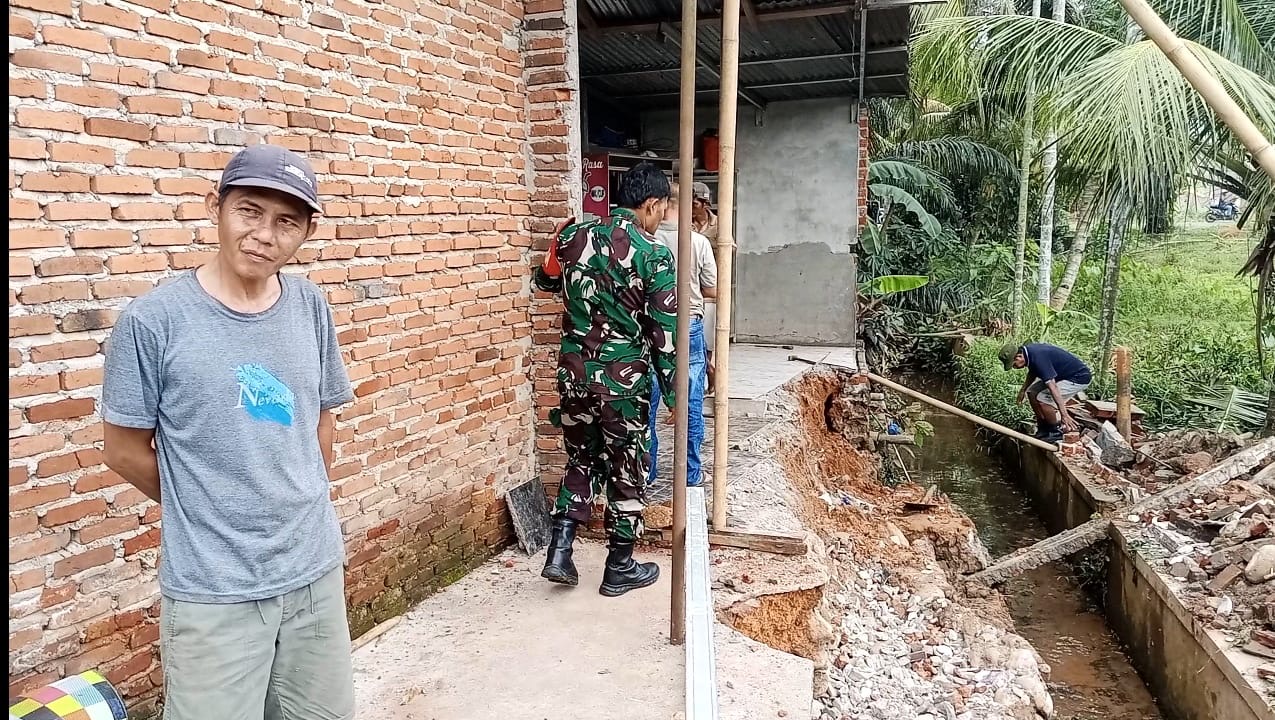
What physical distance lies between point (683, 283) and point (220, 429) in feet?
Answer: 5.90

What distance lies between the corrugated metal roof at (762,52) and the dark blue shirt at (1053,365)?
3301 mm

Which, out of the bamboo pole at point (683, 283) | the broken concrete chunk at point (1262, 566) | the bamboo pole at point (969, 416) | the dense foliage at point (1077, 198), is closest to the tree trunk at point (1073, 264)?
the dense foliage at point (1077, 198)

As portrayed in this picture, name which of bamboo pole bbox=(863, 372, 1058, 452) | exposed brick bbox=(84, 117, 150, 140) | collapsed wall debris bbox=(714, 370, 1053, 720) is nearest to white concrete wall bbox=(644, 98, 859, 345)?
bamboo pole bbox=(863, 372, 1058, 452)

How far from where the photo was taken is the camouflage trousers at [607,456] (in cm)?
388

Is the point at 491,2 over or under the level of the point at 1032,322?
over

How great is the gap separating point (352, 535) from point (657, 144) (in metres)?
8.06

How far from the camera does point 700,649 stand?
2.48 m

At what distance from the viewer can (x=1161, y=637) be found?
21.7 feet

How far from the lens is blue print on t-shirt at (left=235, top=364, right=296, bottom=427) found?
1921 millimetres

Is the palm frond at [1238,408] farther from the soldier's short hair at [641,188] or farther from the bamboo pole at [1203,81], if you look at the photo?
the soldier's short hair at [641,188]

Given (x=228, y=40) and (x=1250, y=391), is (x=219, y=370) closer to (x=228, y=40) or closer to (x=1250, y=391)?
(x=228, y=40)

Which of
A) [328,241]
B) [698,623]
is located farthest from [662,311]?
[698,623]

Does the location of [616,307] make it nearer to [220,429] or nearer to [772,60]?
[220,429]

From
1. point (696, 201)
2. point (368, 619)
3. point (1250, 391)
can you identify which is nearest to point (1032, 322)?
point (1250, 391)
